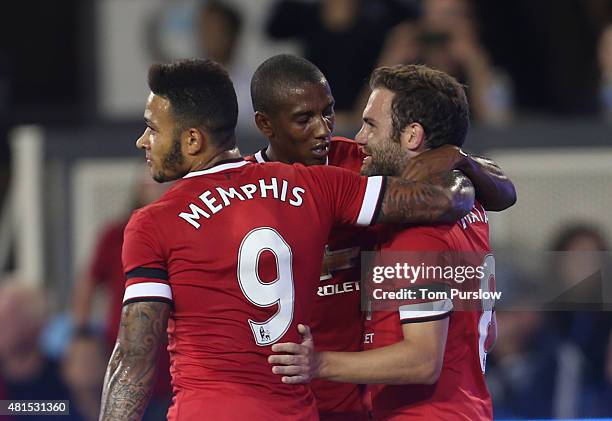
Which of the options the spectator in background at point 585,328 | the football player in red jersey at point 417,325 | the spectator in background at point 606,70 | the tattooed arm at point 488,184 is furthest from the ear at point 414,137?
the spectator in background at point 606,70

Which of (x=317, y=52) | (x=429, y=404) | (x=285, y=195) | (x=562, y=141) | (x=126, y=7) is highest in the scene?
(x=126, y=7)

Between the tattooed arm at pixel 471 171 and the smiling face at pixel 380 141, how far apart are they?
0.06m

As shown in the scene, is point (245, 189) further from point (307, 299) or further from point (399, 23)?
point (399, 23)

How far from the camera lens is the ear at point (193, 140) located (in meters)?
3.91

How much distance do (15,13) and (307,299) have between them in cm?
762

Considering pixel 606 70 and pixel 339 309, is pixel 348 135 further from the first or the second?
pixel 339 309

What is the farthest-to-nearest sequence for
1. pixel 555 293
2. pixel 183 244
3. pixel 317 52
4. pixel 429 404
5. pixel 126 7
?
pixel 126 7
pixel 317 52
pixel 555 293
pixel 429 404
pixel 183 244

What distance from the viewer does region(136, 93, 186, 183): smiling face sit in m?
3.92

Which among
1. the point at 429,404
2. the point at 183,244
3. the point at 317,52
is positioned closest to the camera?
the point at 183,244

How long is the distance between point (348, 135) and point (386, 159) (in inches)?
137

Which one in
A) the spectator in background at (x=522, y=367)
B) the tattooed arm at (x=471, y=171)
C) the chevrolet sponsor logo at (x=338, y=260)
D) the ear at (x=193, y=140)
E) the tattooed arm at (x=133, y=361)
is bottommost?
the spectator in background at (x=522, y=367)

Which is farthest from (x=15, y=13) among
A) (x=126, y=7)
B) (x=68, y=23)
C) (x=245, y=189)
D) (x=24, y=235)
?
(x=245, y=189)

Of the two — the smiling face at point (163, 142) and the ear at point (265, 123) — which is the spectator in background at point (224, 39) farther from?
the smiling face at point (163, 142)

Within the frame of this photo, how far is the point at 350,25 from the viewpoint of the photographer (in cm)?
820
